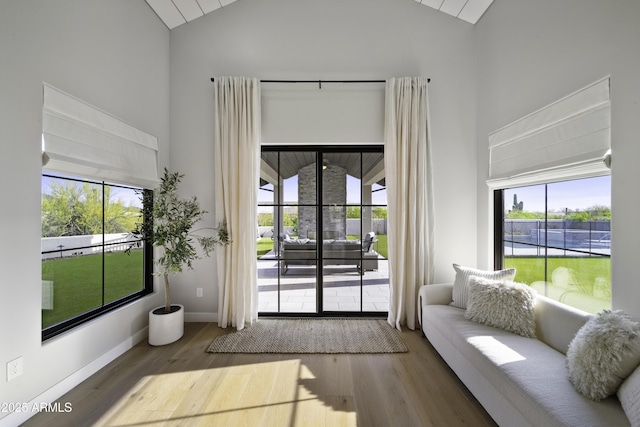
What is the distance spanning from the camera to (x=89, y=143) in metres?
2.26

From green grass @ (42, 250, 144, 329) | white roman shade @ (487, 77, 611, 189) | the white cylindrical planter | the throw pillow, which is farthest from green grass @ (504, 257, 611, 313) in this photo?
green grass @ (42, 250, 144, 329)

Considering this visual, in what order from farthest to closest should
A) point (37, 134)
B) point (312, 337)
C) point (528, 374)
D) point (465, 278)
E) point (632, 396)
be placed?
point (312, 337), point (465, 278), point (37, 134), point (528, 374), point (632, 396)

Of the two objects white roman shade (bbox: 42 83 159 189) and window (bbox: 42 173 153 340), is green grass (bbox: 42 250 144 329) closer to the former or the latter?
window (bbox: 42 173 153 340)

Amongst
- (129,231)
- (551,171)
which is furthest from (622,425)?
(129,231)

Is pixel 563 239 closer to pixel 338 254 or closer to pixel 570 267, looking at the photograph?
pixel 570 267

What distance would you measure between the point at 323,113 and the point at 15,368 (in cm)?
339

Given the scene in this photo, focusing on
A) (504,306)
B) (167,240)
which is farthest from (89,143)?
(504,306)

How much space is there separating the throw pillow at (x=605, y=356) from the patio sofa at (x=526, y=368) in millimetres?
42

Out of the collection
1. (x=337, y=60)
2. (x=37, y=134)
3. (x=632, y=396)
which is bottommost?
(x=632, y=396)

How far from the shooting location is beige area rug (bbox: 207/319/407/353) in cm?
276

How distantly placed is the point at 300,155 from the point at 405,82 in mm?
1517

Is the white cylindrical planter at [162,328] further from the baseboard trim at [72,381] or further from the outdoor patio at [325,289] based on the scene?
the outdoor patio at [325,289]

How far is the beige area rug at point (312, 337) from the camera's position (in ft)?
9.05

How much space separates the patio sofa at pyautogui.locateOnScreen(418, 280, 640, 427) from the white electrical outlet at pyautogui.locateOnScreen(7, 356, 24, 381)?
9.83 ft
